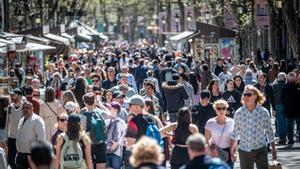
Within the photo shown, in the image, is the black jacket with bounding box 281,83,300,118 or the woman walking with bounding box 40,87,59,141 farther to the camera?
the black jacket with bounding box 281,83,300,118

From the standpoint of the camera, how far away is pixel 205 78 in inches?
1228

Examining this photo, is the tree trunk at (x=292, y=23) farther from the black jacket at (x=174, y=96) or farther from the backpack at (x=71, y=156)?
the backpack at (x=71, y=156)

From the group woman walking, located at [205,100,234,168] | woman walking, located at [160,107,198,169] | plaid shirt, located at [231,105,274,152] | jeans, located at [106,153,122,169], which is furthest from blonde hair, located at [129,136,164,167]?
jeans, located at [106,153,122,169]

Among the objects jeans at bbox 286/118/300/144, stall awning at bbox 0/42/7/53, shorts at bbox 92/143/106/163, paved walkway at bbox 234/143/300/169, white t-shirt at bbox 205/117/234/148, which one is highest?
stall awning at bbox 0/42/7/53

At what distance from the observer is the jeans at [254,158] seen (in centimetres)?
1461

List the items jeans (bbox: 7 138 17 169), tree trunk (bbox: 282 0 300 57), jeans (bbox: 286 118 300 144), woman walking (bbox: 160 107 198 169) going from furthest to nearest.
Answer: tree trunk (bbox: 282 0 300 57)
jeans (bbox: 286 118 300 144)
jeans (bbox: 7 138 17 169)
woman walking (bbox: 160 107 198 169)

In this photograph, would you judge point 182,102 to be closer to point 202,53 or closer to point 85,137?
point 85,137

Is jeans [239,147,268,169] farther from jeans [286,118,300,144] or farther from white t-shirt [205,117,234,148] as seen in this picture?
jeans [286,118,300,144]

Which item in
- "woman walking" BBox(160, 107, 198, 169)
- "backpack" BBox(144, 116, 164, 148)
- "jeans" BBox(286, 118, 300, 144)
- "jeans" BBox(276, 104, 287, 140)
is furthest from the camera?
"jeans" BBox(276, 104, 287, 140)

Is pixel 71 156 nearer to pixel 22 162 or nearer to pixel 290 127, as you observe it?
pixel 22 162

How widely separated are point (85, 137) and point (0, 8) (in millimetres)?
33882

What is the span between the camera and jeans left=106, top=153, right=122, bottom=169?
15.8 metres

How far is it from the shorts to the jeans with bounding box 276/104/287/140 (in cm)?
905

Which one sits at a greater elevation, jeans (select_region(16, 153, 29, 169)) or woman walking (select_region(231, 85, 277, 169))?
woman walking (select_region(231, 85, 277, 169))
